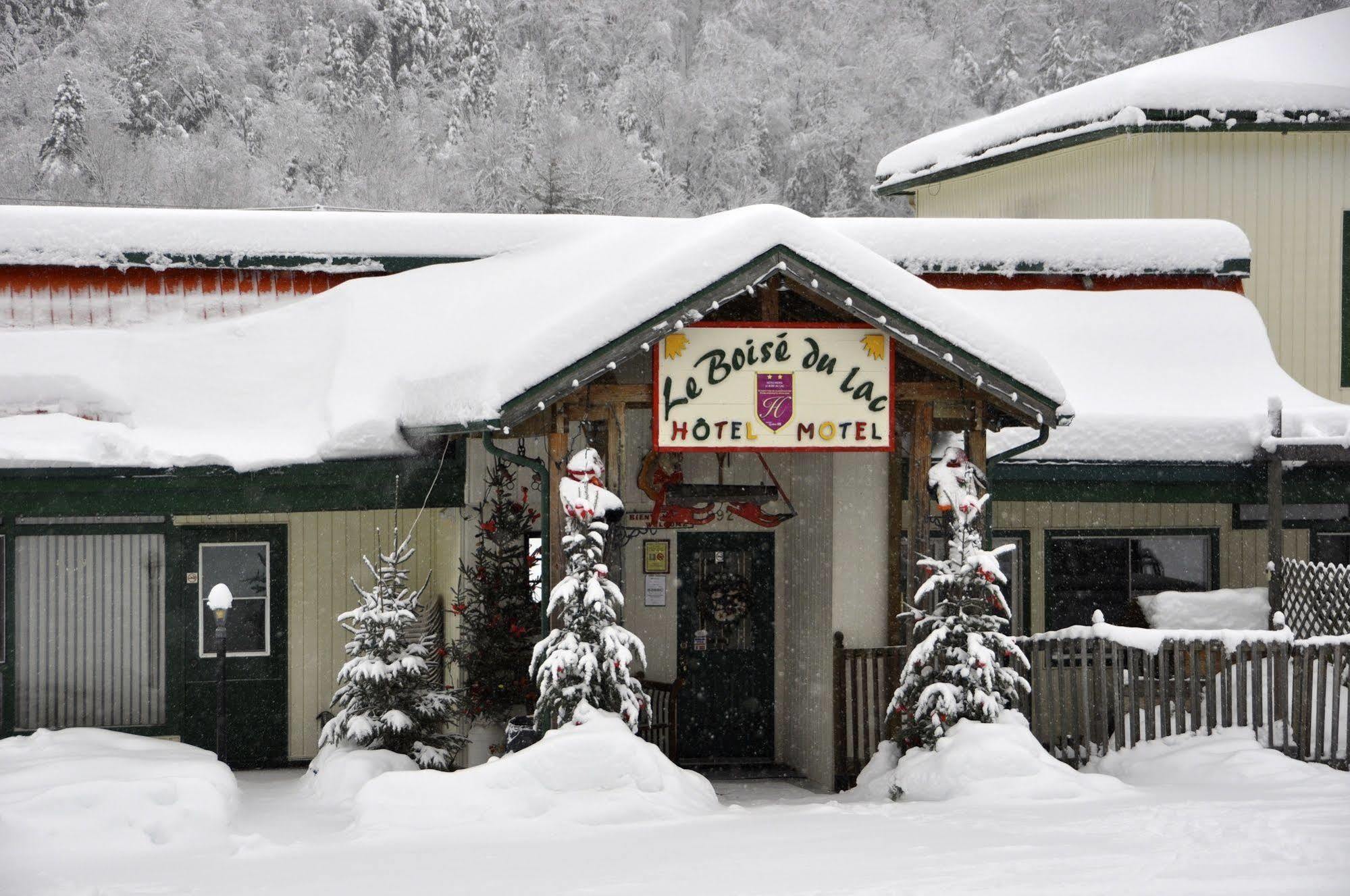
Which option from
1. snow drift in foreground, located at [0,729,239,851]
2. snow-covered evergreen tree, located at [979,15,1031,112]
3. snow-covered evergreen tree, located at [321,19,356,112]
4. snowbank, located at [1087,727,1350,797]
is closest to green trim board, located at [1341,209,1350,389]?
snowbank, located at [1087,727,1350,797]

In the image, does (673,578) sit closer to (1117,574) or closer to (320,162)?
(1117,574)

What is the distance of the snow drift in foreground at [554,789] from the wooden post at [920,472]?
2929 millimetres

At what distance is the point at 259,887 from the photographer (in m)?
7.46

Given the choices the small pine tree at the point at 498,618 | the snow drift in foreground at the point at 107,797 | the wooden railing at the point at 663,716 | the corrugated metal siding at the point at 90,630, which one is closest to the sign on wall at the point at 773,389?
the small pine tree at the point at 498,618

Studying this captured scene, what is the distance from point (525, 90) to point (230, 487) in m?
41.7

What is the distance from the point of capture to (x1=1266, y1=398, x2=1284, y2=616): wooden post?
12.2 m

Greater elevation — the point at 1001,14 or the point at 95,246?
the point at 1001,14

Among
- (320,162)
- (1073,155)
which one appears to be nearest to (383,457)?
(1073,155)

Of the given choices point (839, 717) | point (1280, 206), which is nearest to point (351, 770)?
point (839, 717)

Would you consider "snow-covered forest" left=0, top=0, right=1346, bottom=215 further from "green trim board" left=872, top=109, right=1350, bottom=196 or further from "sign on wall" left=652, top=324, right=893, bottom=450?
"sign on wall" left=652, top=324, right=893, bottom=450

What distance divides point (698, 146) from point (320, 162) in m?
13.9

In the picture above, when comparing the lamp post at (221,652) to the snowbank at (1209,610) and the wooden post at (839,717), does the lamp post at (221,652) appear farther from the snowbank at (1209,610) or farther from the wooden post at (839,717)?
the snowbank at (1209,610)

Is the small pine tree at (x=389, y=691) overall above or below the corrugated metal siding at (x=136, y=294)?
below

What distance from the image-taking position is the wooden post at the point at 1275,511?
12.2 metres
